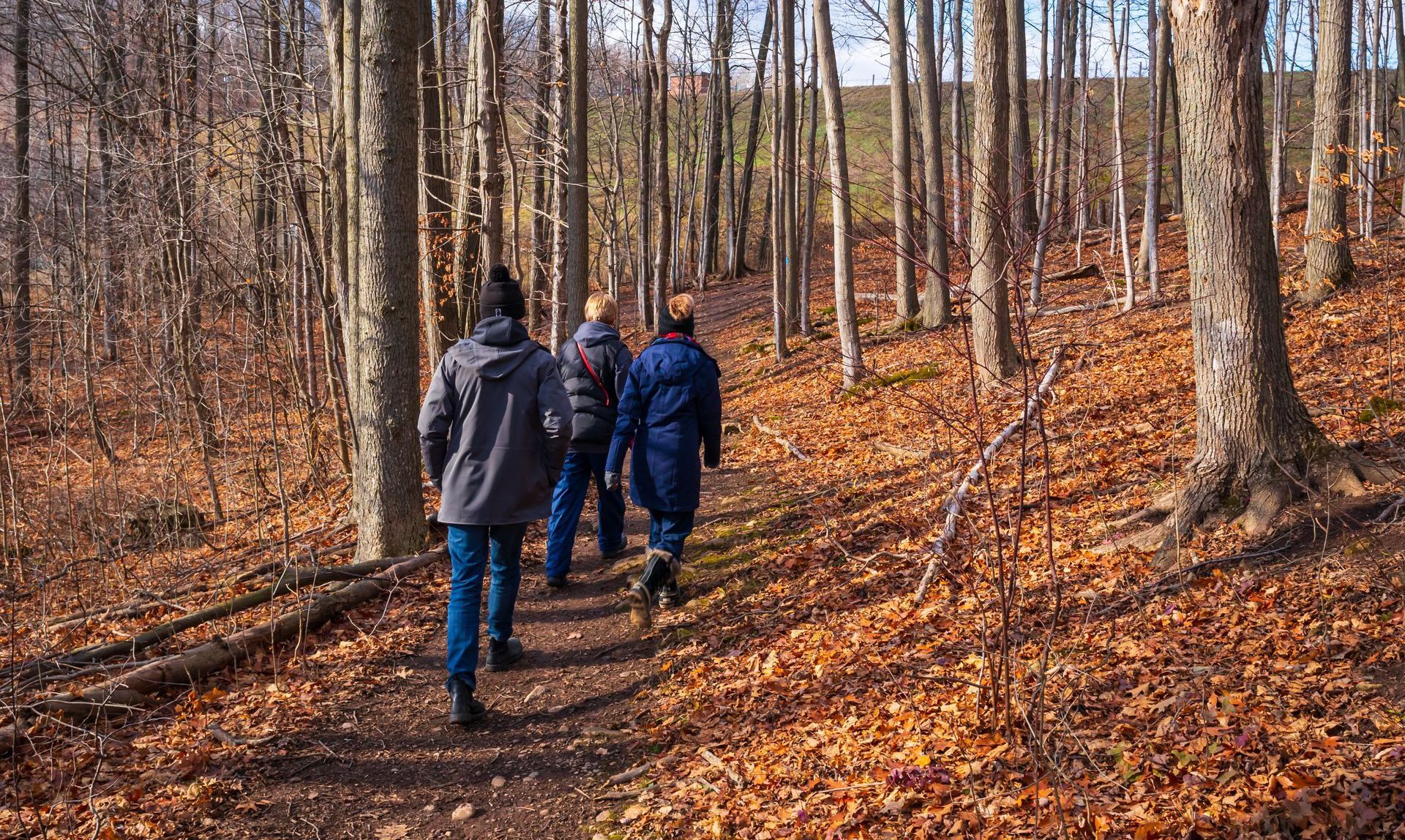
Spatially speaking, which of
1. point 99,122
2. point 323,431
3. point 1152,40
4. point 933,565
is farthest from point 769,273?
point 933,565

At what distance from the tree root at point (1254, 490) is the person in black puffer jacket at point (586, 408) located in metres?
3.66

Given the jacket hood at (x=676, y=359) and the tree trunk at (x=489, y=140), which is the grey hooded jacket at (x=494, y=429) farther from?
the tree trunk at (x=489, y=140)

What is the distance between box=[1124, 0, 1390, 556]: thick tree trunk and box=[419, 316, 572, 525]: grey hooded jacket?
3.69m

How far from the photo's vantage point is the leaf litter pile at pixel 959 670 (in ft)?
11.4

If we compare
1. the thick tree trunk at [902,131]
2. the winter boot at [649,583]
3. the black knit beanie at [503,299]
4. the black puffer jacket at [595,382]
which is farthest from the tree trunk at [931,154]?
the black knit beanie at [503,299]

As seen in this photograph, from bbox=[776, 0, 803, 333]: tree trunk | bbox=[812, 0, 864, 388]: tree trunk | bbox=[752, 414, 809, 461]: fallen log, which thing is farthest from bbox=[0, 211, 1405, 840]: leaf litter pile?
bbox=[776, 0, 803, 333]: tree trunk

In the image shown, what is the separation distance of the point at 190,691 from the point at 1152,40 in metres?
19.6

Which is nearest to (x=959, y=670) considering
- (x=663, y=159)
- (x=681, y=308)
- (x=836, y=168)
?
(x=681, y=308)

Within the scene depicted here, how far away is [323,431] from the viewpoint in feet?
36.9

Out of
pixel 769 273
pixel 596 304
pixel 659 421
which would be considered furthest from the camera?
pixel 769 273

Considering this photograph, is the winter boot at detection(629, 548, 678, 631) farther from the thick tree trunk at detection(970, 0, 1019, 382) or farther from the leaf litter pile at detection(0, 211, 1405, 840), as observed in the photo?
the thick tree trunk at detection(970, 0, 1019, 382)

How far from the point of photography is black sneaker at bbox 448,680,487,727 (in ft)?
16.3

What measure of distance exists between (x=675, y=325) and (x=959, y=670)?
3.10 meters

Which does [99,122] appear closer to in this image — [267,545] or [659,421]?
[267,545]
